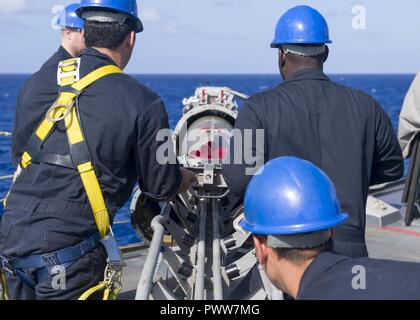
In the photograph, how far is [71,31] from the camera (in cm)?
410

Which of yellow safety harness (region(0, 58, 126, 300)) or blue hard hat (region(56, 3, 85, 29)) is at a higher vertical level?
blue hard hat (region(56, 3, 85, 29))

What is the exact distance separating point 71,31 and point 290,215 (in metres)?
2.35

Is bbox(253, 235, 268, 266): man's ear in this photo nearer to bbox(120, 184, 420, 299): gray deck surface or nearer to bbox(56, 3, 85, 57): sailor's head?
bbox(56, 3, 85, 57): sailor's head

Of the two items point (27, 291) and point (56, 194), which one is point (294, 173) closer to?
point (56, 194)

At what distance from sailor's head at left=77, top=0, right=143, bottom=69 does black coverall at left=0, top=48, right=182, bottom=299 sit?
7 cm

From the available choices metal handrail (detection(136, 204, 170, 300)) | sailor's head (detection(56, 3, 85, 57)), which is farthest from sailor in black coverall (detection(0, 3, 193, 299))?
sailor's head (detection(56, 3, 85, 57))

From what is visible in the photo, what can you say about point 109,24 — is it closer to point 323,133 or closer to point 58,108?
point 58,108

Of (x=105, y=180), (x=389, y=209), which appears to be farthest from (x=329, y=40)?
(x=389, y=209)

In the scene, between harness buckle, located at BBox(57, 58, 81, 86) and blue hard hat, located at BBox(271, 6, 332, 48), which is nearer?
harness buckle, located at BBox(57, 58, 81, 86)

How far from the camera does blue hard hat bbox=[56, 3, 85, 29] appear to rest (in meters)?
4.01

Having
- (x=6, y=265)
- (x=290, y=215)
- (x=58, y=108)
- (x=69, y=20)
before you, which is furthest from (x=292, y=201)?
(x=69, y=20)

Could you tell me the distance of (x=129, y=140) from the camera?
313cm
